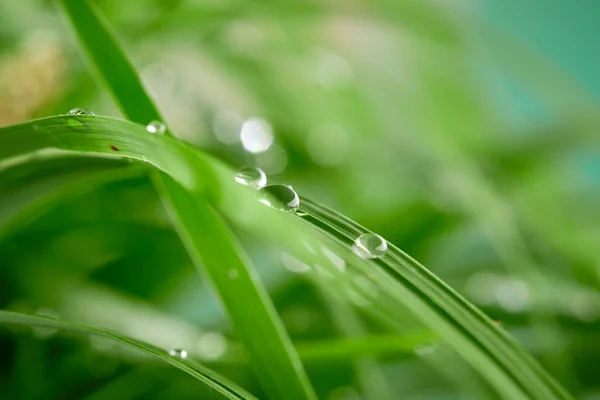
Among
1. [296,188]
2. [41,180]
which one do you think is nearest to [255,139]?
[296,188]

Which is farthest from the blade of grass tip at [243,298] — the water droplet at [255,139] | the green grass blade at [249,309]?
the water droplet at [255,139]

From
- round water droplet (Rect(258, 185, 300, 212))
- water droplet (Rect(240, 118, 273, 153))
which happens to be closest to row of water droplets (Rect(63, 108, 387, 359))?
round water droplet (Rect(258, 185, 300, 212))

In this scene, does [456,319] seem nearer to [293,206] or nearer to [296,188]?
[293,206]

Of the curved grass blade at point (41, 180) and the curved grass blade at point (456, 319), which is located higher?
the curved grass blade at point (41, 180)

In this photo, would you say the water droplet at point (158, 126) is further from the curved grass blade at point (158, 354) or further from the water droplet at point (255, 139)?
the water droplet at point (255, 139)

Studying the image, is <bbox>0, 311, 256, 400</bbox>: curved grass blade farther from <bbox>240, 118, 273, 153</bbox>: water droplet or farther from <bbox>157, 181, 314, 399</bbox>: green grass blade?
<bbox>240, 118, 273, 153</bbox>: water droplet

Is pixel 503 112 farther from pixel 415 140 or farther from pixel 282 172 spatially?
pixel 282 172

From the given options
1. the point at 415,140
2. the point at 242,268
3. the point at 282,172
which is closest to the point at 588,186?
the point at 415,140
